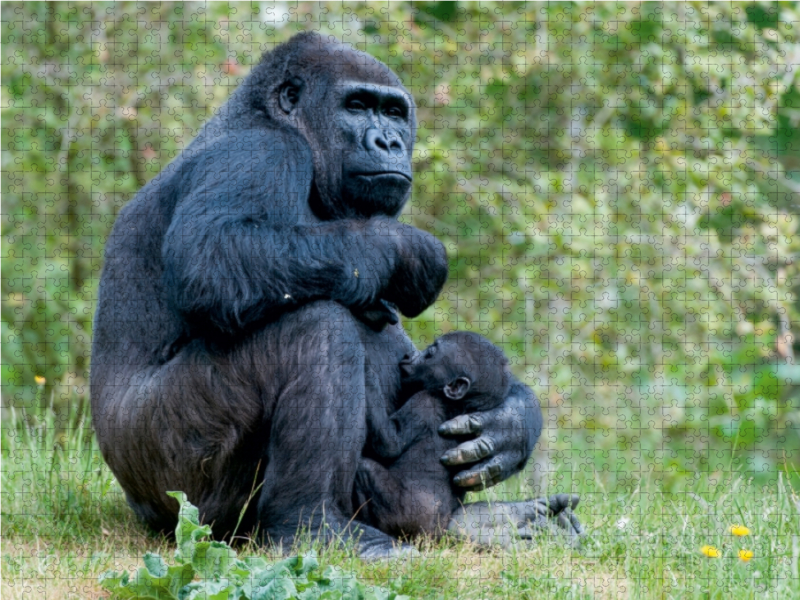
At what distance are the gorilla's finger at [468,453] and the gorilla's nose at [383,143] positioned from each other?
3.94ft

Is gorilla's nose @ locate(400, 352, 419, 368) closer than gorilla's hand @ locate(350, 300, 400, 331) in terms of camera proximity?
No

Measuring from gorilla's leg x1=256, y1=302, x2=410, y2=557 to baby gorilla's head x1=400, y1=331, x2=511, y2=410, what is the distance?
466 mm

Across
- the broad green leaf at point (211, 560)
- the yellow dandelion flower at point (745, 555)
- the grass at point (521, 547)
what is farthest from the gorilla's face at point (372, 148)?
the yellow dandelion flower at point (745, 555)

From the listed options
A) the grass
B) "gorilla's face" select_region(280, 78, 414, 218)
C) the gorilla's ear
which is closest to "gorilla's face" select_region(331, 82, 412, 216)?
"gorilla's face" select_region(280, 78, 414, 218)

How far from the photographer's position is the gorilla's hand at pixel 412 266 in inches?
159

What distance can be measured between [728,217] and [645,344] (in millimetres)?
1227

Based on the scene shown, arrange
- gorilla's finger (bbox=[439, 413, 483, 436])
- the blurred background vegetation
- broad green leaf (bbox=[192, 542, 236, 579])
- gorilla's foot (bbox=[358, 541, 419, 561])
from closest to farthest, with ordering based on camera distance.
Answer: broad green leaf (bbox=[192, 542, 236, 579])
gorilla's foot (bbox=[358, 541, 419, 561])
gorilla's finger (bbox=[439, 413, 483, 436])
the blurred background vegetation

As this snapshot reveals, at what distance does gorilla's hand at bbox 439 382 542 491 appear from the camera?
13.4ft

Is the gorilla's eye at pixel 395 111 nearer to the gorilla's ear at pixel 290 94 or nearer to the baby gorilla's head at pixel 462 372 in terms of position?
the gorilla's ear at pixel 290 94

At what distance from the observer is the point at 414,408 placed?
4.16m

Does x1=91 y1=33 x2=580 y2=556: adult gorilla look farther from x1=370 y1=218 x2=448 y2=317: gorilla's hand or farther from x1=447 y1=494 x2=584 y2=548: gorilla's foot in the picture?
x1=447 y1=494 x2=584 y2=548: gorilla's foot

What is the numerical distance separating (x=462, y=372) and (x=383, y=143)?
980 mm

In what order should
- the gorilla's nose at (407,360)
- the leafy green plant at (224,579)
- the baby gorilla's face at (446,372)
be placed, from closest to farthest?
1. the leafy green plant at (224,579)
2. the baby gorilla's face at (446,372)
3. the gorilla's nose at (407,360)

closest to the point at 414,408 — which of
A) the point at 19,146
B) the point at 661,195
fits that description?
the point at 661,195
